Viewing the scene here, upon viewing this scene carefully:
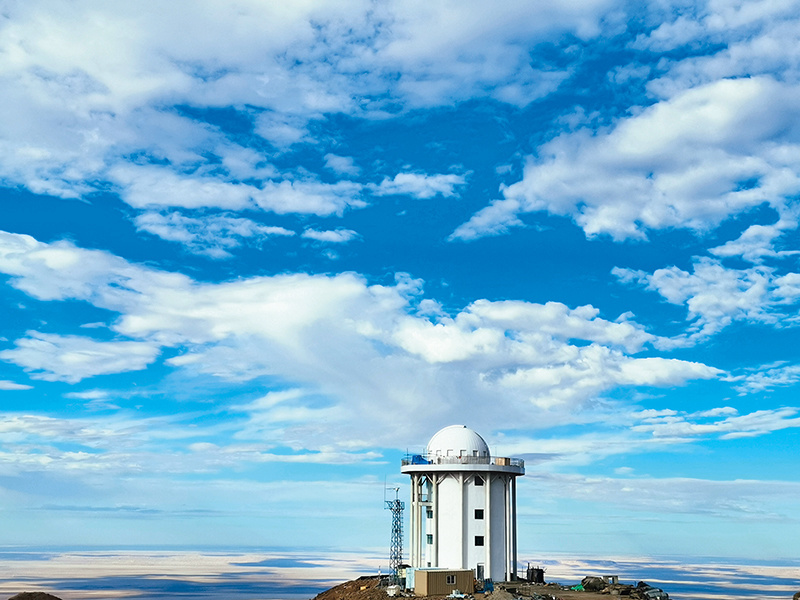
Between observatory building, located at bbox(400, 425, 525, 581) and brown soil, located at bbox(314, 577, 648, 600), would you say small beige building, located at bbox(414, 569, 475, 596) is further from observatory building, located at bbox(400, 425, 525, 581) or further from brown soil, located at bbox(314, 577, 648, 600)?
observatory building, located at bbox(400, 425, 525, 581)

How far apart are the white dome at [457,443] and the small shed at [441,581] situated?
35.9ft

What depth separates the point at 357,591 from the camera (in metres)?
62.8

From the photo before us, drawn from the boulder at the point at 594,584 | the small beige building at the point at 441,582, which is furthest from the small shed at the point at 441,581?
the boulder at the point at 594,584

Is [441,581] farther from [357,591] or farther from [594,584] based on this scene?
[594,584]

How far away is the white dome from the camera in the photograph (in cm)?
6575

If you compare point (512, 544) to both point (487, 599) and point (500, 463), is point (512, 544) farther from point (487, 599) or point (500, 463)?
point (487, 599)

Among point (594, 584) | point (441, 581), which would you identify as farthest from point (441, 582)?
point (594, 584)

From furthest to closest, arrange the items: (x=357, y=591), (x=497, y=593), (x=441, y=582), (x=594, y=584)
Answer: (x=357, y=591) → (x=594, y=584) → (x=441, y=582) → (x=497, y=593)

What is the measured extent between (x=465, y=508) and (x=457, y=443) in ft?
16.7

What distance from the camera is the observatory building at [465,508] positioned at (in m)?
63.7

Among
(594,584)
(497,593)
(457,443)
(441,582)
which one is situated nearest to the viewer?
(497,593)

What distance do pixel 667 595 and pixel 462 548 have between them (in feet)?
49.2

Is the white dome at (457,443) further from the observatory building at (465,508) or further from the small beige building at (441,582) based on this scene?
the small beige building at (441,582)

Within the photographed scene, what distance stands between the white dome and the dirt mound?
1117 centimetres
